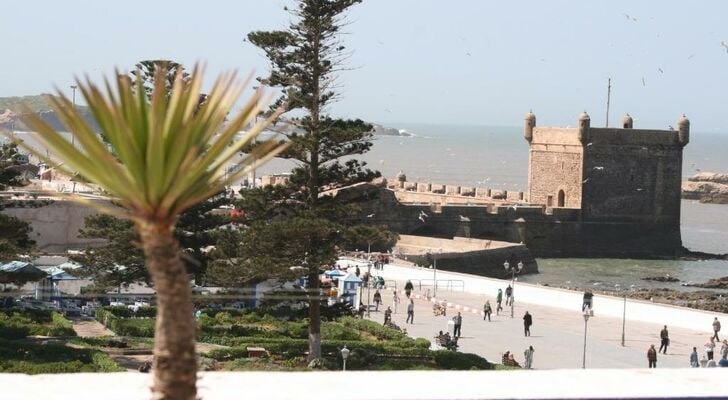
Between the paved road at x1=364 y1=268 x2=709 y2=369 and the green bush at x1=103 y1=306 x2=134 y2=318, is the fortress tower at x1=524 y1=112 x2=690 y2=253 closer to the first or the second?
the paved road at x1=364 y1=268 x2=709 y2=369

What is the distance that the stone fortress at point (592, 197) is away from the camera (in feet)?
191

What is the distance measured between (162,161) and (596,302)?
27.7m

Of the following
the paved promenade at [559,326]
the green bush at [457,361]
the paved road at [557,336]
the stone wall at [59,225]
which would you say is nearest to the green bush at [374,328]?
the paved road at [557,336]

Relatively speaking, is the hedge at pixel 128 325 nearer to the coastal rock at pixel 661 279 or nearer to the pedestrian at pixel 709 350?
the pedestrian at pixel 709 350

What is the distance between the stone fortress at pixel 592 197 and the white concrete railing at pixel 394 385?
52.3 m

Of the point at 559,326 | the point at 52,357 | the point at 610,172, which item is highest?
the point at 610,172

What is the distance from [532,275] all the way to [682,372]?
1839 inches

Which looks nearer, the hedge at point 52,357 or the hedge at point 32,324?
the hedge at point 52,357

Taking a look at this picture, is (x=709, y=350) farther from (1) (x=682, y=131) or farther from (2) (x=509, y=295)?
(1) (x=682, y=131)

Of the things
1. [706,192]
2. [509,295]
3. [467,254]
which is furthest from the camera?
[706,192]

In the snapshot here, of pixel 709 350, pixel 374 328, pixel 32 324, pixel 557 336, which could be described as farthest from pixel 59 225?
pixel 709 350

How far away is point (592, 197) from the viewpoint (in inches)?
2382

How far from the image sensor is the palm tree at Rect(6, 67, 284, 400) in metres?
3.20

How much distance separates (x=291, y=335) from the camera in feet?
71.7
